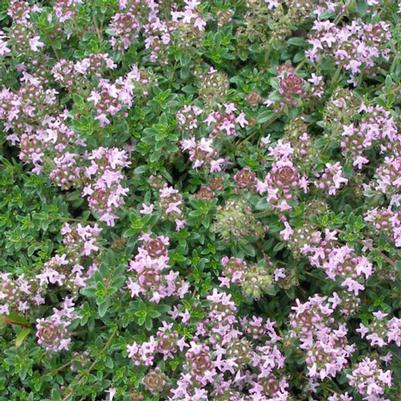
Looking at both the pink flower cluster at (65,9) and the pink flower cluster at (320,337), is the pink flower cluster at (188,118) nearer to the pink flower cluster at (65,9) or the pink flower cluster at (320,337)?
the pink flower cluster at (65,9)

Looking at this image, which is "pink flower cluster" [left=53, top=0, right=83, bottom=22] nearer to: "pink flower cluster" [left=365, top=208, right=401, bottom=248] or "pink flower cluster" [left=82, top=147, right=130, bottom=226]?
"pink flower cluster" [left=82, top=147, right=130, bottom=226]

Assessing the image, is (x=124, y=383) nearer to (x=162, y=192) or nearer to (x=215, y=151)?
(x=162, y=192)

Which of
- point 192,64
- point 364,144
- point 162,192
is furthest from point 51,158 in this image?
point 364,144

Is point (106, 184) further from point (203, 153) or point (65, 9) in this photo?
point (65, 9)

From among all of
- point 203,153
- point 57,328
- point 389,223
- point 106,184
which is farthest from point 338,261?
point 57,328

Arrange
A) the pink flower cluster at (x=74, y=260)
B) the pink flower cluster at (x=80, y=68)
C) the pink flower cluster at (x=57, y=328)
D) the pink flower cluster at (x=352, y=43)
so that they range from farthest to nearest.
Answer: the pink flower cluster at (x=80, y=68) → the pink flower cluster at (x=352, y=43) → the pink flower cluster at (x=74, y=260) → the pink flower cluster at (x=57, y=328)

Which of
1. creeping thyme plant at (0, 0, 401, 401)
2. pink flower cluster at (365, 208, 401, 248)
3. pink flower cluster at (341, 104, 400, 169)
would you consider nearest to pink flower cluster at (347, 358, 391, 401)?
creeping thyme plant at (0, 0, 401, 401)

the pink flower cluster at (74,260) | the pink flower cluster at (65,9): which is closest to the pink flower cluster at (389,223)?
the pink flower cluster at (74,260)

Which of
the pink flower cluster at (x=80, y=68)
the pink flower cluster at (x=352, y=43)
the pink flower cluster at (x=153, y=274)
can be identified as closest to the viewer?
the pink flower cluster at (x=153, y=274)
